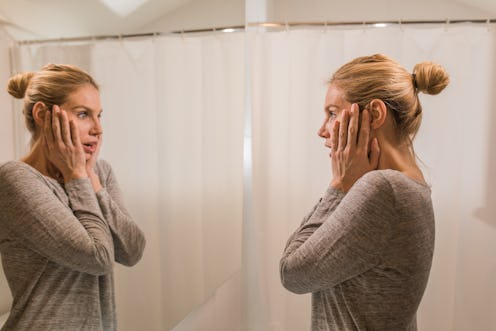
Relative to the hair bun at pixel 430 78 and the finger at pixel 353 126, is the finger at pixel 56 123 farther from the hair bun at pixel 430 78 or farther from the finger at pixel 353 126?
the hair bun at pixel 430 78

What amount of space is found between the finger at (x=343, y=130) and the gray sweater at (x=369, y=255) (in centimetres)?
11

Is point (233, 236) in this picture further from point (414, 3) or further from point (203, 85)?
point (414, 3)

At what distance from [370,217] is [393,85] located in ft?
1.05

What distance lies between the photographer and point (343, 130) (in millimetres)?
1056

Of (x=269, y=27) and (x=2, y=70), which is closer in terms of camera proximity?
(x=2, y=70)

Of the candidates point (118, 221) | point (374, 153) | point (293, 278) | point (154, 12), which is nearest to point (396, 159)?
point (374, 153)

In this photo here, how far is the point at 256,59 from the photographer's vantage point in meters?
1.78

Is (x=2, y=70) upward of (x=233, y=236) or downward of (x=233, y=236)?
upward

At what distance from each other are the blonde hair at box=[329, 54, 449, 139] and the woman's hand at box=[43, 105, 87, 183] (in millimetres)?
627

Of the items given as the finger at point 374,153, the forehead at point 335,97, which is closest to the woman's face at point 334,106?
the forehead at point 335,97

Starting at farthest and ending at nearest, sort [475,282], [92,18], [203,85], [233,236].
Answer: [233,236]
[475,282]
[203,85]
[92,18]

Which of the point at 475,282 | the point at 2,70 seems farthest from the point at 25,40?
the point at 475,282

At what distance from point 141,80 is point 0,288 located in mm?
611

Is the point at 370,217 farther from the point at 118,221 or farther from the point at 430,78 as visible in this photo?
the point at 118,221
